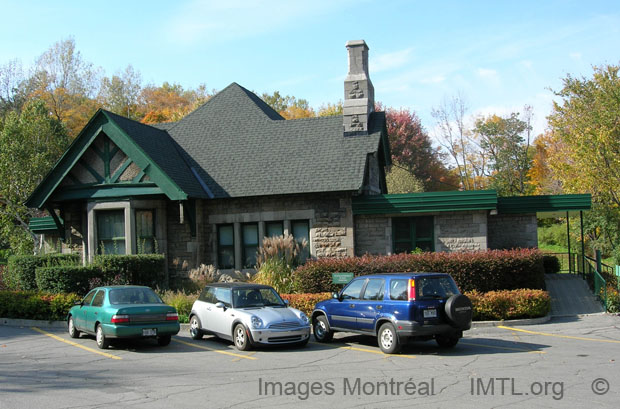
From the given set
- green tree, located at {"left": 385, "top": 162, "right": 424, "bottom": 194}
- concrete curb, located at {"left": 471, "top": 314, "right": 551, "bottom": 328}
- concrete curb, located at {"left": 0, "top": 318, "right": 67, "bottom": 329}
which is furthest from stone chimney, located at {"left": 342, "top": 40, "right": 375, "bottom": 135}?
green tree, located at {"left": 385, "top": 162, "right": 424, "bottom": 194}

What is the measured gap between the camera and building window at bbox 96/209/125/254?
21.9 meters

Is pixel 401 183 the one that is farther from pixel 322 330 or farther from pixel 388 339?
pixel 388 339

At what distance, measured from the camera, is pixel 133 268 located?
2025 centimetres

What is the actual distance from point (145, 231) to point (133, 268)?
7.40 ft

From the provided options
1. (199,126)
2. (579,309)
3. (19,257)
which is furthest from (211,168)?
(579,309)

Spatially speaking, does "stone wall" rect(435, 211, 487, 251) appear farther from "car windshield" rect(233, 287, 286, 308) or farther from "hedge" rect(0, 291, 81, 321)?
"hedge" rect(0, 291, 81, 321)

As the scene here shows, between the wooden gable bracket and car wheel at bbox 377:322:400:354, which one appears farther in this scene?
the wooden gable bracket

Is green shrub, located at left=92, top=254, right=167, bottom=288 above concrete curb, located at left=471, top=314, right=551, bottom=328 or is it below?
above

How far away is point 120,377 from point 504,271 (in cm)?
1172

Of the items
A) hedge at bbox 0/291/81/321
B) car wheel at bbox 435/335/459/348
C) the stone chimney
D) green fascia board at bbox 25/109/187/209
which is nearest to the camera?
car wheel at bbox 435/335/459/348

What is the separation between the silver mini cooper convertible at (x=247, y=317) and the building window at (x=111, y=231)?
25.0ft

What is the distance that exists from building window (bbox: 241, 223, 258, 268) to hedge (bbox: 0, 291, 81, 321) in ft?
21.1

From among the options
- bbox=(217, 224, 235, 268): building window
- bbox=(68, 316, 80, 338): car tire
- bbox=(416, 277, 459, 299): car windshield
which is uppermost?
bbox=(217, 224, 235, 268): building window

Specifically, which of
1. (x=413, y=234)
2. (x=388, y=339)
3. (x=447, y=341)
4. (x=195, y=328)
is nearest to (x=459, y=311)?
(x=447, y=341)
